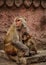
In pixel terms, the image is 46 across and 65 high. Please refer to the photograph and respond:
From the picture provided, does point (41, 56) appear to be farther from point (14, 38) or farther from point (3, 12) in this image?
point (3, 12)

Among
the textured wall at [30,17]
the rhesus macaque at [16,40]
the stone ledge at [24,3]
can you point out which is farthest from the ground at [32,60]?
the stone ledge at [24,3]

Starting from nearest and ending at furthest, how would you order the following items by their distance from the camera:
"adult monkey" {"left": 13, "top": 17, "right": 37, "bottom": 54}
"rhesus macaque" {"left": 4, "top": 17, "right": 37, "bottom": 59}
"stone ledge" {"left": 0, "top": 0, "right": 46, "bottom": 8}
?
"rhesus macaque" {"left": 4, "top": 17, "right": 37, "bottom": 59}
"adult monkey" {"left": 13, "top": 17, "right": 37, "bottom": 54}
"stone ledge" {"left": 0, "top": 0, "right": 46, "bottom": 8}

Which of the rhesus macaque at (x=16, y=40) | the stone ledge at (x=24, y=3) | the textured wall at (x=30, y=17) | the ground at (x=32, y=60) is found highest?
the rhesus macaque at (x=16, y=40)

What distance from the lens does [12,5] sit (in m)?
9.39

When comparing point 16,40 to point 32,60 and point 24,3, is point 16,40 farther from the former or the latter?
point 24,3

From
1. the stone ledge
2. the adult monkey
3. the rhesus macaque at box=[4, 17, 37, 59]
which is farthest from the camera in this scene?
the stone ledge

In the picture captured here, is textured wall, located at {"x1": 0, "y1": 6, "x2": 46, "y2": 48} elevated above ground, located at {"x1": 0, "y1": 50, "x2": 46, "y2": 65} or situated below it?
below

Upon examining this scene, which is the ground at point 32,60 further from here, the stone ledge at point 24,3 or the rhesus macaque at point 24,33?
the stone ledge at point 24,3

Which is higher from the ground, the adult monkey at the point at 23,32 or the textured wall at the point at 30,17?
the adult monkey at the point at 23,32

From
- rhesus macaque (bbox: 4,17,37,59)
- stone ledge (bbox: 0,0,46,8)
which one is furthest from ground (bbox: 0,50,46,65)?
stone ledge (bbox: 0,0,46,8)

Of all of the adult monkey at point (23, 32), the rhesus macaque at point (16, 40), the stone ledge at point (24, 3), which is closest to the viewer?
the rhesus macaque at point (16, 40)

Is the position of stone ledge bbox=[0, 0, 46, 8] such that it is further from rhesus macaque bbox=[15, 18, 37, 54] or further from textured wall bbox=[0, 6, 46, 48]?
rhesus macaque bbox=[15, 18, 37, 54]

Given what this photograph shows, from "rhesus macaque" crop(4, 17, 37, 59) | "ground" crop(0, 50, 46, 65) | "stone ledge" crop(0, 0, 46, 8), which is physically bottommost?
"stone ledge" crop(0, 0, 46, 8)

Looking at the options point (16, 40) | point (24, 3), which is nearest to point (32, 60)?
point (16, 40)
